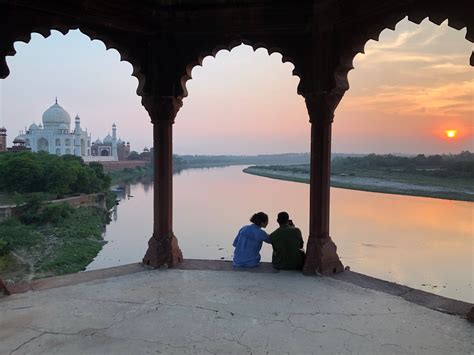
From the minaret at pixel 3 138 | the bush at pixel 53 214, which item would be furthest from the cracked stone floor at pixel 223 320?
the minaret at pixel 3 138

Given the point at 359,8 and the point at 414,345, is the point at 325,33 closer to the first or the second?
the point at 359,8

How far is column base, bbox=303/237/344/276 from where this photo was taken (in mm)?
3080

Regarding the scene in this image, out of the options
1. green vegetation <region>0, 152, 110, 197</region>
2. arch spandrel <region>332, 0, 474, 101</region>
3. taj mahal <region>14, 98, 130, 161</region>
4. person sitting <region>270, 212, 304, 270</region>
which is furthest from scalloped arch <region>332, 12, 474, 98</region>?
taj mahal <region>14, 98, 130, 161</region>

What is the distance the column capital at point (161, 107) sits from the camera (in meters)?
3.29

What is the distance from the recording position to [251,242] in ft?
10.7

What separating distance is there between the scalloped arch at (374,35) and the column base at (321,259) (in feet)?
3.82

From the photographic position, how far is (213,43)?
3236mm

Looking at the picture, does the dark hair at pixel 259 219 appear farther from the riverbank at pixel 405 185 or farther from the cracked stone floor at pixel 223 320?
the riverbank at pixel 405 185

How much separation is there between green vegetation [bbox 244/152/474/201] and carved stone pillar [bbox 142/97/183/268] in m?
28.7

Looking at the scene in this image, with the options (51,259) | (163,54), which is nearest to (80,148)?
(51,259)

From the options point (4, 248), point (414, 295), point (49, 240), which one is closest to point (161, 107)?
point (414, 295)

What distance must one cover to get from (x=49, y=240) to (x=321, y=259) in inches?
671

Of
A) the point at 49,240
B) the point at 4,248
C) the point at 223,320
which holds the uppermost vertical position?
the point at 223,320

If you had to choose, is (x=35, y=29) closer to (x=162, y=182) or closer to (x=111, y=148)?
(x=162, y=182)
